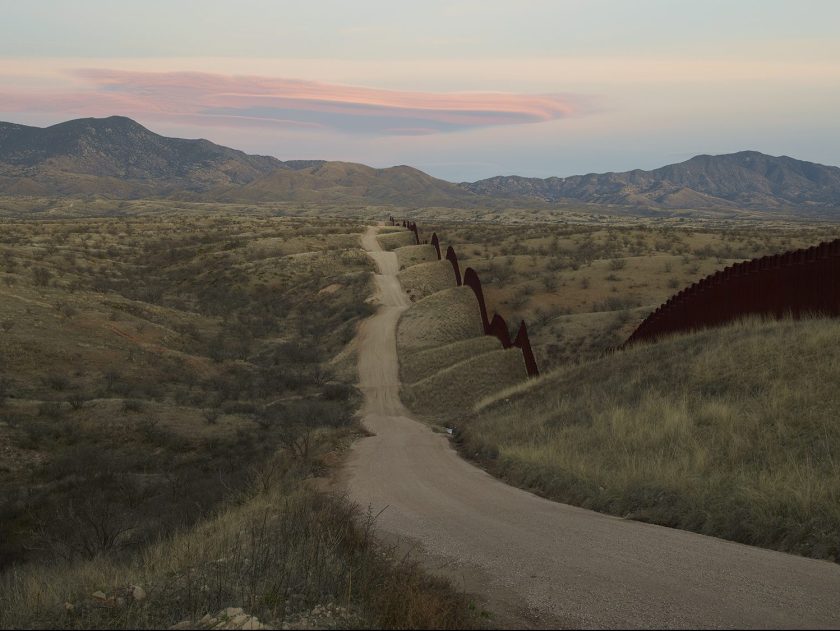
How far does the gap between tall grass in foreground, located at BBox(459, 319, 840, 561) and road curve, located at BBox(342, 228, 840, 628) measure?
574 millimetres

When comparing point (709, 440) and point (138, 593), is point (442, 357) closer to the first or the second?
point (709, 440)

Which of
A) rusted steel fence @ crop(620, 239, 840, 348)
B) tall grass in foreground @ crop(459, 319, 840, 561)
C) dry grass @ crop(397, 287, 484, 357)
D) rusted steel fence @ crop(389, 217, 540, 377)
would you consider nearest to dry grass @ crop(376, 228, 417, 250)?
dry grass @ crop(397, 287, 484, 357)

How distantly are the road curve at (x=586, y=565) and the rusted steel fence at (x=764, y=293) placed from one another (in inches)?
305

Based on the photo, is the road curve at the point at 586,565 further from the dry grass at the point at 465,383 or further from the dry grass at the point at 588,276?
the dry grass at the point at 588,276

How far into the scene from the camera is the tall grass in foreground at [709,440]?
26.6 ft

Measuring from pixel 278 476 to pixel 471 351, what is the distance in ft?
54.8

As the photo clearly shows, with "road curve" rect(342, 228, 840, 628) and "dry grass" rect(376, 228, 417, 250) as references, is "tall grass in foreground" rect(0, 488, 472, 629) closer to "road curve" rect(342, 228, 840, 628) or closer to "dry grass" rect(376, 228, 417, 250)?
"road curve" rect(342, 228, 840, 628)

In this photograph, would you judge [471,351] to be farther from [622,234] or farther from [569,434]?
[622,234]

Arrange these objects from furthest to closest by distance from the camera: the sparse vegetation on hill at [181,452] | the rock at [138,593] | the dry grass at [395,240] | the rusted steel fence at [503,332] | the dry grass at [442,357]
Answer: the dry grass at [395,240]
the dry grass at [442,357]
the rusted steel fence at [503,332]
the sparse vegetation on hill at [181,452]
the rock at [138,593]

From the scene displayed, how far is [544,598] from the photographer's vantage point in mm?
5973

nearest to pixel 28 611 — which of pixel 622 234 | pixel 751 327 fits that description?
pixel 751 327

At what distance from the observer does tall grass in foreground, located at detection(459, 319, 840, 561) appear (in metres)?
8.10

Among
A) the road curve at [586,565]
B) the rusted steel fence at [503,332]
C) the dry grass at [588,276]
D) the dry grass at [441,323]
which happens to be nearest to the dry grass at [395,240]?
the dry grass at [588,276]

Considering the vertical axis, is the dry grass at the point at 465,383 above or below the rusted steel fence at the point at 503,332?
below
